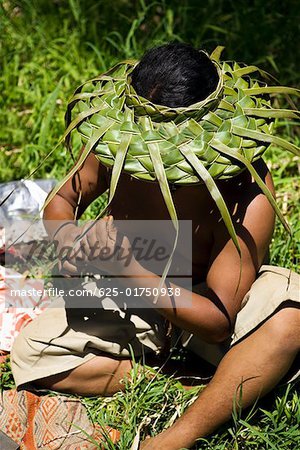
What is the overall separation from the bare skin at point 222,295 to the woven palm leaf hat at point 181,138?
0.17m

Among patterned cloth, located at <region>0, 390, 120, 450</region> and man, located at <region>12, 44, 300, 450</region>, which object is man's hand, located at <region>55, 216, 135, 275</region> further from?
patterned cloth, located at <region>0, 390, 120, 450</region>

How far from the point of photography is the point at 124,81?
76.7 inches

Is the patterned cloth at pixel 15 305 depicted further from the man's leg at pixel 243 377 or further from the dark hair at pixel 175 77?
the dark hair at pixel 175 77

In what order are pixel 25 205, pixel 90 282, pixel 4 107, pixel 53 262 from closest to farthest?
pixel 90 282 → pixel 53 262 → pixel 25 205 → pixel 4 107

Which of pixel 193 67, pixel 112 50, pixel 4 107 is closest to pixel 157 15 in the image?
pixel 112 50

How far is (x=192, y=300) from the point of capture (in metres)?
1.97

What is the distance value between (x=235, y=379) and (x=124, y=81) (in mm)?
747

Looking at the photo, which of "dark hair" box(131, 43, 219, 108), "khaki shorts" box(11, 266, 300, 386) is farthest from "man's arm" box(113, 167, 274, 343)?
"dark hair" box(131, 43, 219, 108)

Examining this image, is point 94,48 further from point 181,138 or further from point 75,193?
point 181,138

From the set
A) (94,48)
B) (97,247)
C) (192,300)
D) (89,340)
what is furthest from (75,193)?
(94,48)

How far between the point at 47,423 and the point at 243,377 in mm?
537

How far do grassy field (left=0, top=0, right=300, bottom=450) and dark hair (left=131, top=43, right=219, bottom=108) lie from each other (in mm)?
868

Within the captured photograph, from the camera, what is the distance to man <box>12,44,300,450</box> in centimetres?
191

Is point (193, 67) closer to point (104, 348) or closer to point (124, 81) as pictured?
point (124, 81)
